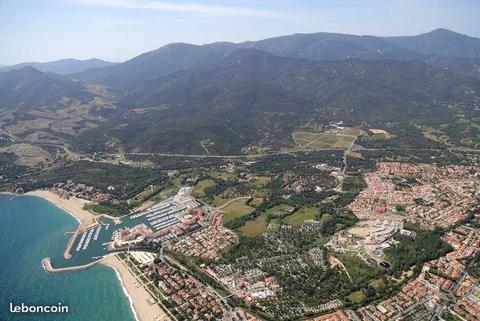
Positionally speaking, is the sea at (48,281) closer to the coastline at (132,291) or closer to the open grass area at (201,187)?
the coastline at (132,291)

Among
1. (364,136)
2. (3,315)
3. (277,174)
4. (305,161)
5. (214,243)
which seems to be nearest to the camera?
(3,315)

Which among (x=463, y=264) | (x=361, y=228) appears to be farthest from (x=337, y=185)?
(x=463, y=264)

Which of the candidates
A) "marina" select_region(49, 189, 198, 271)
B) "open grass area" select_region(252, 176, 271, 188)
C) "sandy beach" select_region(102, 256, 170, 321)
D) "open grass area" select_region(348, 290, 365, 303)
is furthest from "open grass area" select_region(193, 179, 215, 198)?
"open grass area" select_region(348, 290, 365, 303)

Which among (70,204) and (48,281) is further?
(70,204)

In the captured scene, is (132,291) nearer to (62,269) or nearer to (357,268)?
(62,269)

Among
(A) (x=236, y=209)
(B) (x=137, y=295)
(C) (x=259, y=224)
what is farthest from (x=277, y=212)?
(B) (x=137, y=295)

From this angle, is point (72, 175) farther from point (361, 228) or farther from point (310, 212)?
point (361, 228)
